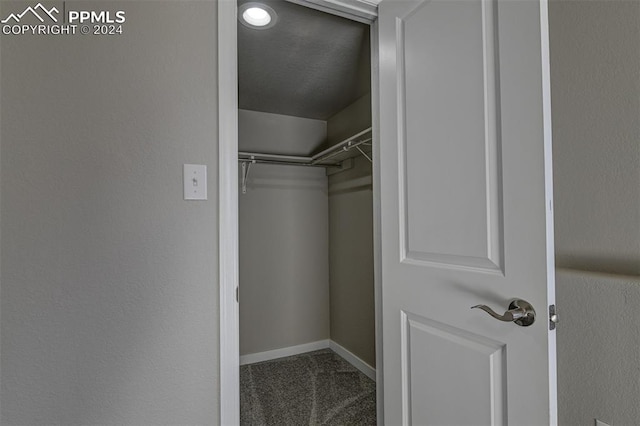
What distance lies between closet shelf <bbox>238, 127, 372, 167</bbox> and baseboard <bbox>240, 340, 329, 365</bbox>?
166 centimetres

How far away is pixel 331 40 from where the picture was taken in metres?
1.77

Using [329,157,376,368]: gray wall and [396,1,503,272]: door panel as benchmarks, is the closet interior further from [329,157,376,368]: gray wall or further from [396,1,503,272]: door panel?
[396,1,503,272]: door panel

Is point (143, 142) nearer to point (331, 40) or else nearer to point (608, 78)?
point (331, 40)

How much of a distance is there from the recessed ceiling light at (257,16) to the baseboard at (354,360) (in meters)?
2.38

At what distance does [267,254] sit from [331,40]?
1.82 meters

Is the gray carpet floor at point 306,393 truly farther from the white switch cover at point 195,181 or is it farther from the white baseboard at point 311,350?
the white switch cover at point 195,181

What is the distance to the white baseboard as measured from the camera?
8.48 feet

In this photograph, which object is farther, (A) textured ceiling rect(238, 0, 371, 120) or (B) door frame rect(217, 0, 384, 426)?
(A) textured ceiling rect(238, 0, 371, 120)

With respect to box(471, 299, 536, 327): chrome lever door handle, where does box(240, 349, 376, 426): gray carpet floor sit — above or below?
below

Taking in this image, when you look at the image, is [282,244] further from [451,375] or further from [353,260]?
[451,375]

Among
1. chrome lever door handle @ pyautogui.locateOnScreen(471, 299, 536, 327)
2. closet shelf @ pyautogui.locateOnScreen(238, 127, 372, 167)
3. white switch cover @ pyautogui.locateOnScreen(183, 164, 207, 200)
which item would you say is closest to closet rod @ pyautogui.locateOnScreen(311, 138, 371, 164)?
closet shelf @ pyautogui.locateOnScreen(238, 127, 372, 167)

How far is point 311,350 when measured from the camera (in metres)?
3.01

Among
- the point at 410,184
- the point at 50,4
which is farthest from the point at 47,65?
the point at 410,184

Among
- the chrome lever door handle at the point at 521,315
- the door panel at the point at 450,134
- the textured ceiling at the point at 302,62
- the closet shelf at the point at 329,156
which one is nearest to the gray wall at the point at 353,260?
the closet shelf at the point at 329,156
